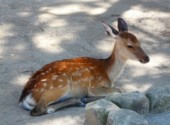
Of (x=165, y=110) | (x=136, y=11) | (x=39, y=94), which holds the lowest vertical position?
(x=136, y=11)

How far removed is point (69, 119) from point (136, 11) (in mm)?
4076

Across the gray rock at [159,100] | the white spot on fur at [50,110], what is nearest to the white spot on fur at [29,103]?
the white spot on fur at [50,110]

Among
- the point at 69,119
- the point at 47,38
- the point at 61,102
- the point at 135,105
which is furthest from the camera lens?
the point at 47,38

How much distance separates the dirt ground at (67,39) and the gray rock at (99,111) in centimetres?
108

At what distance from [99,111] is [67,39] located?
3874mm

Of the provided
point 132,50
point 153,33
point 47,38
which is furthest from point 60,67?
point 153,33

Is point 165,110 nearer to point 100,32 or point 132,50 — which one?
point 132,50

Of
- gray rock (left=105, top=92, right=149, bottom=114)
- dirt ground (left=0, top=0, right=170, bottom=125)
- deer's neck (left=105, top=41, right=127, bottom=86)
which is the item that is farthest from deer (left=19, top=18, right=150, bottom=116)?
gray rock (left=105, top=92, right=149, bottom=114)

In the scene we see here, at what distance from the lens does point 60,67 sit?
626cm

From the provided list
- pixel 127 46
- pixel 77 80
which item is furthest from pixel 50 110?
pixel 127 46

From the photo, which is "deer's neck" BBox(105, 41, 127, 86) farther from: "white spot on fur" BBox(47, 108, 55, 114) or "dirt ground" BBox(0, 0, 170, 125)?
"white spot on fur" BBox(47, 108, 55, 114)

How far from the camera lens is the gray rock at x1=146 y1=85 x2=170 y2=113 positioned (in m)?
4.81

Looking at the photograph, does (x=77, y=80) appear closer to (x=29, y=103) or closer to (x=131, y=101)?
(x=29, y=103)

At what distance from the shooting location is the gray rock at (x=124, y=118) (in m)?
4.16
